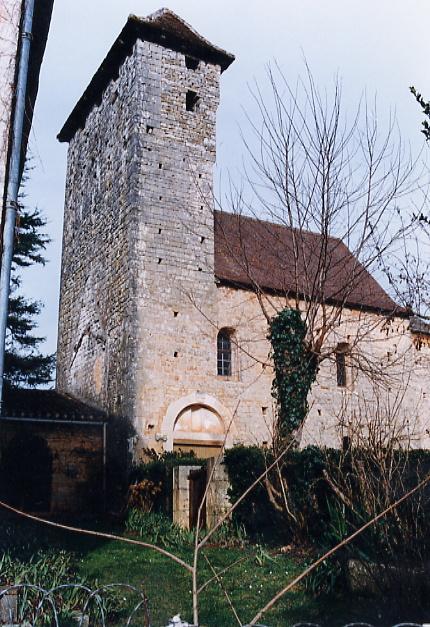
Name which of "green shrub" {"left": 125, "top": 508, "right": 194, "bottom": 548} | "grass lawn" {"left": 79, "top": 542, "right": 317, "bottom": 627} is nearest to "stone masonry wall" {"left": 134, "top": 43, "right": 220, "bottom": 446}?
"green shrub" {"left": 125, "top": 508, "right": 194, "bottom": 548}

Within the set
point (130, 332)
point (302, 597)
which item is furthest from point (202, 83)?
point (302, 597)

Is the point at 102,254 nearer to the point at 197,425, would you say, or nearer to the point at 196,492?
the point at 197,425

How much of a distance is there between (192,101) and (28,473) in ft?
38.2

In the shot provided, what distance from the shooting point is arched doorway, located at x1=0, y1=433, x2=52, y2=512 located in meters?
15.3

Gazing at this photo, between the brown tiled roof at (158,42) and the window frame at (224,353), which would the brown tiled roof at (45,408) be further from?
the brown tiled roof at (158,42)

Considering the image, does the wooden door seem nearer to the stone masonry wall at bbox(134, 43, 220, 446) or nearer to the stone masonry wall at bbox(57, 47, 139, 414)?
the stone masonry wall at bbox(134, 43, 220, 446)

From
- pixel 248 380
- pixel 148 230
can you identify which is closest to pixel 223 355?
pixel 248 380

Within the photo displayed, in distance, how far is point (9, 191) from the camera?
19.5 feet

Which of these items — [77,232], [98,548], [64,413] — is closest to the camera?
[98,548]

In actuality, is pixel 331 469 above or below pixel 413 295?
below

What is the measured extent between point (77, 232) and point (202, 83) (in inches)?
255

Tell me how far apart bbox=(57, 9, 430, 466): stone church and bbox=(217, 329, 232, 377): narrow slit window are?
0.11 feet

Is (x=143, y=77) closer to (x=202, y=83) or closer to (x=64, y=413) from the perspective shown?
(x=202, y=83)

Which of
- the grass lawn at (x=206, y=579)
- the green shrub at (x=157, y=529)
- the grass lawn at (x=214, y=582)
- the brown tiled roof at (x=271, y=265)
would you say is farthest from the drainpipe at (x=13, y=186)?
the brown tiled roof at (x=271, y=265)
